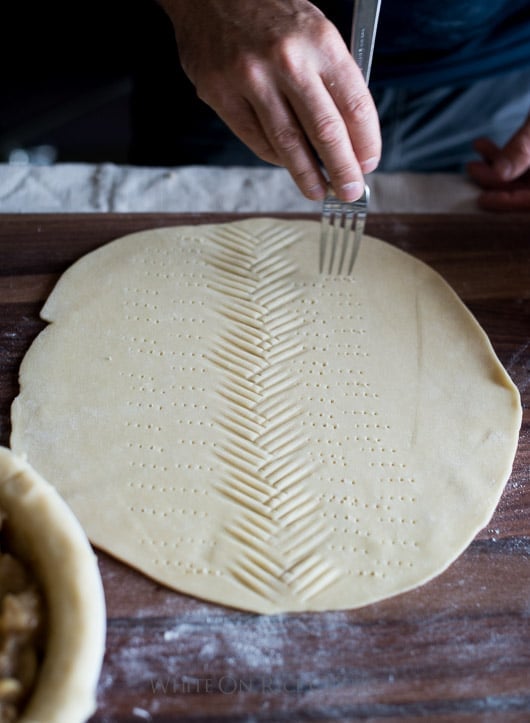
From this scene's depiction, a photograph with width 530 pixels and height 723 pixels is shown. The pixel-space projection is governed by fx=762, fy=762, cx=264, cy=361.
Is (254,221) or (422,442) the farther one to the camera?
(254,221)

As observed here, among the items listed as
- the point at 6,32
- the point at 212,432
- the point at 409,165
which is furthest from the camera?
the point at 6,32

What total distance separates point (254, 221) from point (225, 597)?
969mm

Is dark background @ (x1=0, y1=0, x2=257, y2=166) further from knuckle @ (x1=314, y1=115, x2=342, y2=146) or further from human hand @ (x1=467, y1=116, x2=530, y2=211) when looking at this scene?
knuckle @ (x1=314, y1=115, x2=342, y2=146)

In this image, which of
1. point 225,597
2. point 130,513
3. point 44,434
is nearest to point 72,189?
point 44,434

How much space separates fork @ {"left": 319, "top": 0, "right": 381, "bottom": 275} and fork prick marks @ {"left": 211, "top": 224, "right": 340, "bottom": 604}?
0.33ft

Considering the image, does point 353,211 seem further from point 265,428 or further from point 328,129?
point 265,428

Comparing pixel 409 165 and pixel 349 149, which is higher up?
pixel 349 149

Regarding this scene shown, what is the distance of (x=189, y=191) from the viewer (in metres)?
2.04

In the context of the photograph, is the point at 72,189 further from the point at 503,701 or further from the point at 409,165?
the point at 503,701

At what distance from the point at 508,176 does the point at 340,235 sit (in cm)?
54

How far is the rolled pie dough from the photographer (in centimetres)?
124

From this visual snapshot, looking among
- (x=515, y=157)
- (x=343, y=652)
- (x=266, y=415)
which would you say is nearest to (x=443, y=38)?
(x=515, y=157)

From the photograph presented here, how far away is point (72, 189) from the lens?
2014 mm

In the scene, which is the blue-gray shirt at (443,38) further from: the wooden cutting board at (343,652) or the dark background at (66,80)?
the wooden cutting board at (343,652)
